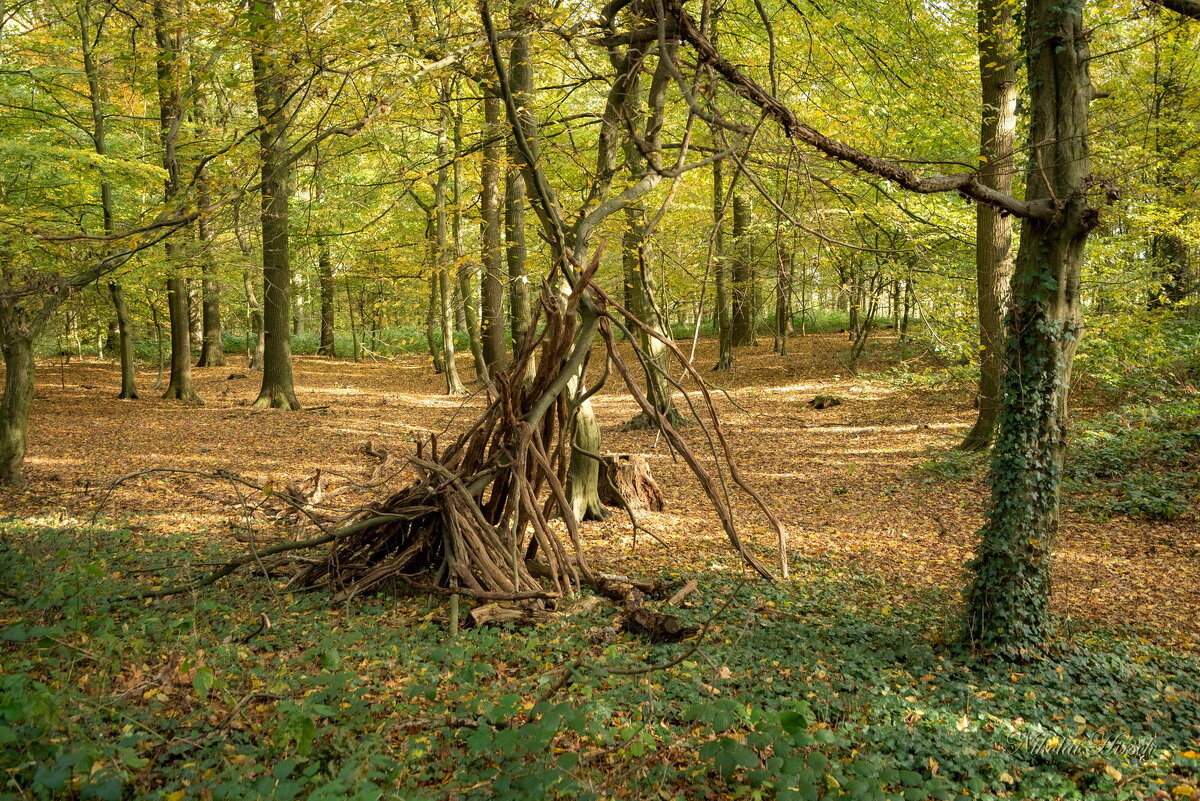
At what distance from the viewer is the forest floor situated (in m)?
3.06

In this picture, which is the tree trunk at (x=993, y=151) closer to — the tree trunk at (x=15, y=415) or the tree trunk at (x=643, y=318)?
the tree trunk at (x=643, y=318)

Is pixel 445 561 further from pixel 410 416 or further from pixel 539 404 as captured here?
pixel 410 416

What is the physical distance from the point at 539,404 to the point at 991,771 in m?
3.39

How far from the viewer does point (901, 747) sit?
12.1 feet

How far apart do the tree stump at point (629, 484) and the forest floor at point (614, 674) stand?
0.27m

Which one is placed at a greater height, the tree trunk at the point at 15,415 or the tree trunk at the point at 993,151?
the tree trunk at the point at 993,151

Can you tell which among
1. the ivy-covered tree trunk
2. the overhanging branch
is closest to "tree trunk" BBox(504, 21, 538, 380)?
the overhanging branch

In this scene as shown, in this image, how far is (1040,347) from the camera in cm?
479

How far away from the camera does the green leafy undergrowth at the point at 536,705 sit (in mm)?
2988

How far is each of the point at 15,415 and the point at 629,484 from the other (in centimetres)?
720

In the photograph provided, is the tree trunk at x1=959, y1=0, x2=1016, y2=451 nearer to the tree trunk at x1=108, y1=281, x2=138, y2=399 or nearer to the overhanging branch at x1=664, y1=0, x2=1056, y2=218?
the overhanging branch at x1=664, y1=0, x2=1056, y2=218

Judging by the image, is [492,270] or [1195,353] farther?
[492,270]

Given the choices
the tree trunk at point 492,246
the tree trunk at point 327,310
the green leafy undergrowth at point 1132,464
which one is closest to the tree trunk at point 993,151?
the green leafy undergrowth at point 1132,464

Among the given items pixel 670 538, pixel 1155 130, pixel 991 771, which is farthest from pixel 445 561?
pixel 1155 130
